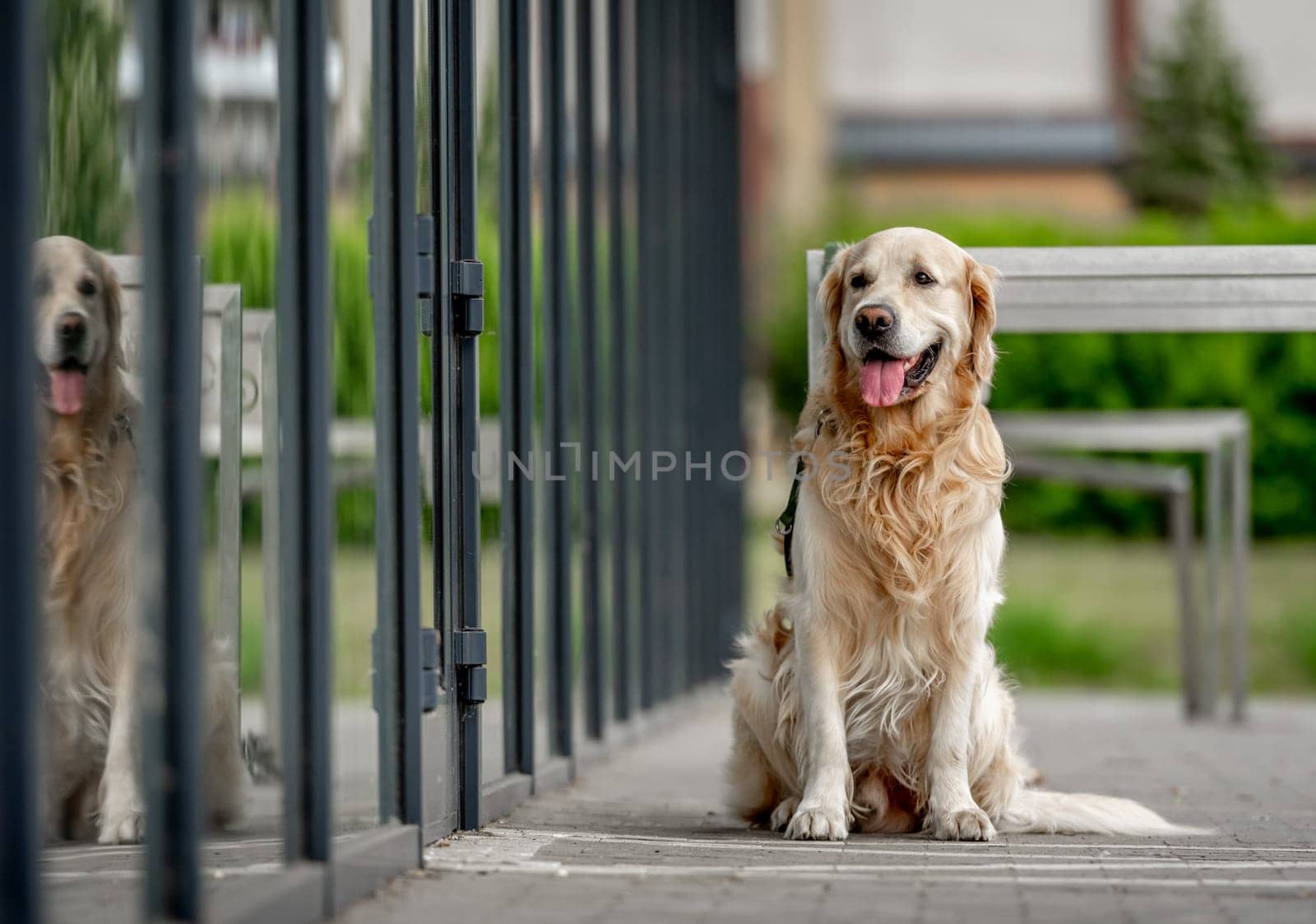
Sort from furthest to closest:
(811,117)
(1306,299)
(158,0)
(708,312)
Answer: (811,117), (708,312), (1306,299), (158,0)

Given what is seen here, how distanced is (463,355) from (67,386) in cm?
178

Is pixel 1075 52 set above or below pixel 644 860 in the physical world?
above

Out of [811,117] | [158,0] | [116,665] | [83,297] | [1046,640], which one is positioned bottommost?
[1046,640]

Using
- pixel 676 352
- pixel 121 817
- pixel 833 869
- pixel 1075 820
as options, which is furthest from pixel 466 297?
pixel 676 352

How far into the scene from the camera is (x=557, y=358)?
715 cm

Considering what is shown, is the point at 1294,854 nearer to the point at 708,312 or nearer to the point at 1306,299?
the point at 1306,299

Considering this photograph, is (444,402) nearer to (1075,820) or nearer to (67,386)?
(67,386)

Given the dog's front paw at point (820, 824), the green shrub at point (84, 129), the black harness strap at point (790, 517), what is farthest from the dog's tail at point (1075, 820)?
the green shrub at point (84, 129)

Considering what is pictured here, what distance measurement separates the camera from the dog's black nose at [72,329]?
147 inches

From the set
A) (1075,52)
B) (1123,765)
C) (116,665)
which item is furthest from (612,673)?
(1075,52)

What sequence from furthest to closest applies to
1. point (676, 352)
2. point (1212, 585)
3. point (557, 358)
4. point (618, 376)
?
point (1212, 585), point (676, 352), point (618, 376), point (557, 358)

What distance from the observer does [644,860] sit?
4648 mm

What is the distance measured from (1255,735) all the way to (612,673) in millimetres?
4069

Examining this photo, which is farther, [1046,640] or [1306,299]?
[1046,640]
